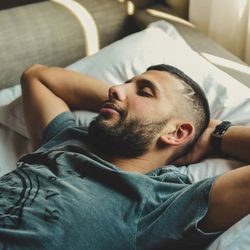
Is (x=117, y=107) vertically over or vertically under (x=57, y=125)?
over

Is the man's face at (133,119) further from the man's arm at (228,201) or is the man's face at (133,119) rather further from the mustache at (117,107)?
the man's arm at (228,201)

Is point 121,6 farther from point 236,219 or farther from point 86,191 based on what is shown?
point 236,219

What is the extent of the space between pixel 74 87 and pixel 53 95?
2.8 inches

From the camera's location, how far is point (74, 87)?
4.84 feet

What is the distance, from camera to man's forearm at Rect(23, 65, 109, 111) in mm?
1447

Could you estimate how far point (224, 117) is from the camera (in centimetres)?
136

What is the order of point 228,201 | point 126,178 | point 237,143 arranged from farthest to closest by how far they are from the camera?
1. point 237,143
2. point 126,178
3. point 228,201

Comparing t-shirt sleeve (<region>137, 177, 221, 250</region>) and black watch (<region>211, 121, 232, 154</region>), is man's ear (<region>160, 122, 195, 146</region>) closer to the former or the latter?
black watch (<region>211, 121, 232, 154</region>)

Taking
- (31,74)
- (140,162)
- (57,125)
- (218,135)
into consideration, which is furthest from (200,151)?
(31,74)

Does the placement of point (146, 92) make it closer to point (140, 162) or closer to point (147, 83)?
point (147, 83)

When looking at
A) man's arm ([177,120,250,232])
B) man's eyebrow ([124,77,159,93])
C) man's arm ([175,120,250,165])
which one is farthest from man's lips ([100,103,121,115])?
man's arm ([177,120,250,232])

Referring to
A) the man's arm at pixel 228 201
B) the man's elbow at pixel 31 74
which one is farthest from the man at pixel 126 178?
the man's elbow at pixel 31 74

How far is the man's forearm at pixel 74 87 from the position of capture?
145 centimetres

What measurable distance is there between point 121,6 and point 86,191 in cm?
113
